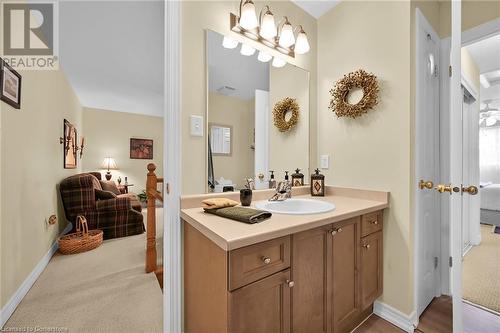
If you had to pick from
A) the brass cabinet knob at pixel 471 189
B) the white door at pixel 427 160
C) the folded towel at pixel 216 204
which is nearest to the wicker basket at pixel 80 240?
the folded towel at pixel 216 204

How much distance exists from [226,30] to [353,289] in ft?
6.07

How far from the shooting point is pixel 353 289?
1312 millimetres

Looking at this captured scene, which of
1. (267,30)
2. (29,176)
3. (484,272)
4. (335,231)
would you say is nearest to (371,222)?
(335,231)

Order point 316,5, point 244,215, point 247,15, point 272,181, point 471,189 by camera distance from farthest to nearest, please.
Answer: point 316,5
point 272,181
point 247,15
point 471,189
point 244,215

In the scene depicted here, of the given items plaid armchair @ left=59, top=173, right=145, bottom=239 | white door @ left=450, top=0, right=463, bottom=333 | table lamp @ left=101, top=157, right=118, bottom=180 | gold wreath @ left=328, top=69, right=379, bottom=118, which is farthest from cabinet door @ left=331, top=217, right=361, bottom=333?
table lamp @ left=101, top=157, right=118, bottom=180

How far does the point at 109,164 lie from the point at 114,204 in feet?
8.89

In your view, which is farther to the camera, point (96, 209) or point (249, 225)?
point (96, 209)

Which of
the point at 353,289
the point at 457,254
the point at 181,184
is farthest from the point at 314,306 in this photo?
the point at 181,184

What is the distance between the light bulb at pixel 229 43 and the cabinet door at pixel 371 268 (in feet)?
5.09

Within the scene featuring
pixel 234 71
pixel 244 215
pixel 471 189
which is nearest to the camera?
pixel 244 215

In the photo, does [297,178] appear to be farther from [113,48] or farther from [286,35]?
[113,48]

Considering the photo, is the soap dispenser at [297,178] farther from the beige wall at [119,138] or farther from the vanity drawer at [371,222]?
the beige wall at [119,138]

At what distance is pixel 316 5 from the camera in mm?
1866

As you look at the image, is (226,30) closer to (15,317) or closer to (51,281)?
(15,317)
